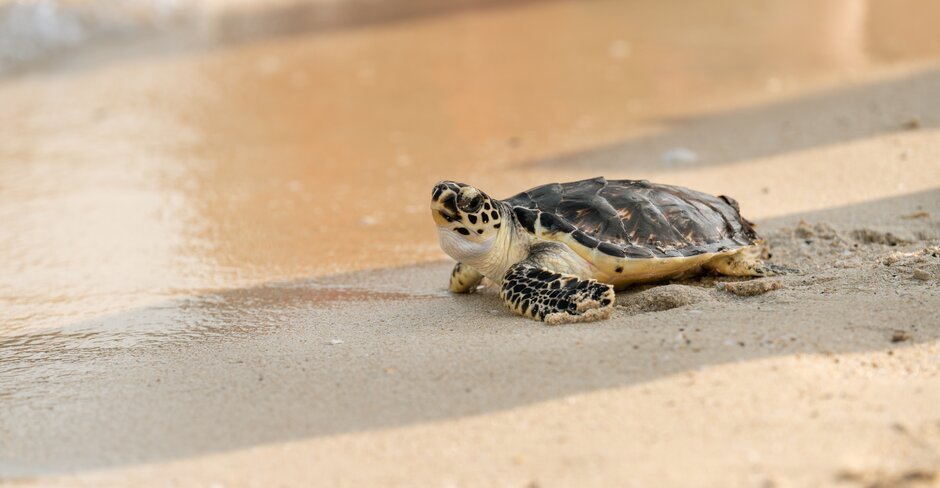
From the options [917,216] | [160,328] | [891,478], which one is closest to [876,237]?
[917,216]

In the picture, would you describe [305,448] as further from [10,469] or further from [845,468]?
[845,468]

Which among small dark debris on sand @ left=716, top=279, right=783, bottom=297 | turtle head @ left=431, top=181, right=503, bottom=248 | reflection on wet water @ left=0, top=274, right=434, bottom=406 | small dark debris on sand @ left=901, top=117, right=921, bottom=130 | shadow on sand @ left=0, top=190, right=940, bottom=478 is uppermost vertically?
turtle head @ left=431, top=181, right=503, bottom=248

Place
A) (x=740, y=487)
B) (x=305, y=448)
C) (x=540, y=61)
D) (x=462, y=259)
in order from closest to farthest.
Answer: (x=740, y=487), (x=305, y=448), (x=462, y=259), (x=540, y=61)

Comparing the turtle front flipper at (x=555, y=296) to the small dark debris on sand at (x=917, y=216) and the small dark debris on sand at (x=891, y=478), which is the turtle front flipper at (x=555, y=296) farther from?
the small dark debris on sand at (x=917, y=216)

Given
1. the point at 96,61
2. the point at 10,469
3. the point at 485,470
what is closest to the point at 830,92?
the point at 485,470

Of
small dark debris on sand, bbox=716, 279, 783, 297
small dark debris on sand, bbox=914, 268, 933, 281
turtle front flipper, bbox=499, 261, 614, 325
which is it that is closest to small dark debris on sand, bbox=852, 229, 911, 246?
small dark debris on sand, bbox=914, 268, 933, 281

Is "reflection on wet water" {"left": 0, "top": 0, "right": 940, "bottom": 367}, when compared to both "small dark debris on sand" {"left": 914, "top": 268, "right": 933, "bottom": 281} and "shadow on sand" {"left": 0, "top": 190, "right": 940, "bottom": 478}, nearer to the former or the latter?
"shadow on sand" {"left": 0, "top": 190, "right": 940, "bottom": 478}

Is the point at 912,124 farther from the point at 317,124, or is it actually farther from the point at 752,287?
the point at 317,124
